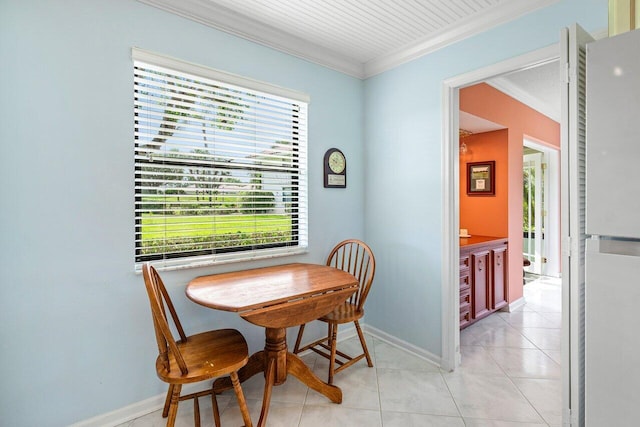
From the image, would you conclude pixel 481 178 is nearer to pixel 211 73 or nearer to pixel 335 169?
pixel 335 169

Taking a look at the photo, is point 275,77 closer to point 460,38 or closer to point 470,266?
point 460,38

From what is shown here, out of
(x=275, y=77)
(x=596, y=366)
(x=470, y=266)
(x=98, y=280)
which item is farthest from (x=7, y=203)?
A: (x=470, y=266)

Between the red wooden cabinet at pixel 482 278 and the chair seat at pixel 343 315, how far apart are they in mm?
1253

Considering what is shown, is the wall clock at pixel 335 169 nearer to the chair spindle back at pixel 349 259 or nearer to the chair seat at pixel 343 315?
the chair spindle back at pixel 349 259

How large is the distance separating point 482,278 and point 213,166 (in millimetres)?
2802

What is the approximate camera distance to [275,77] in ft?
7.89

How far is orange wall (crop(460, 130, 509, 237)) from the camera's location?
3619 mm

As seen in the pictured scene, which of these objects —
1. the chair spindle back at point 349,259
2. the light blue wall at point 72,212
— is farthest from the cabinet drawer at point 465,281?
→ the light blue wall at point 72,212

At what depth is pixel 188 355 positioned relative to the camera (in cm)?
164

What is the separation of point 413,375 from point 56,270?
90.6 inches

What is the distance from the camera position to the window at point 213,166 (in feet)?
6.24

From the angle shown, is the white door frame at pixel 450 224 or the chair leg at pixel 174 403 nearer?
the chair leg at pixel 174 403

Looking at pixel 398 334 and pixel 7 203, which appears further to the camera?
pixel 398 334

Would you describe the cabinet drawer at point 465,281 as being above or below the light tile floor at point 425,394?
above
